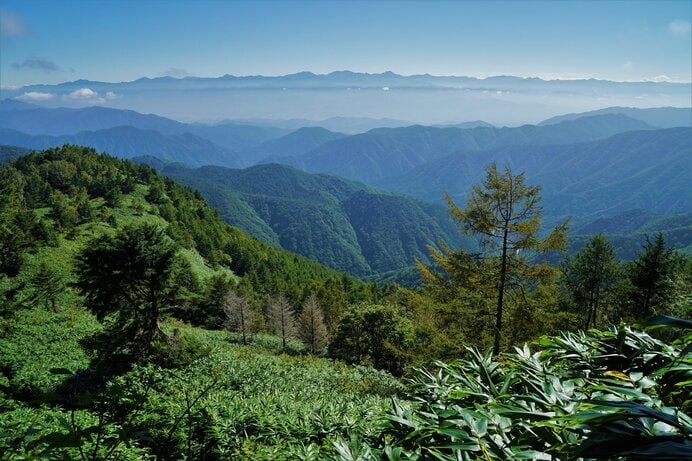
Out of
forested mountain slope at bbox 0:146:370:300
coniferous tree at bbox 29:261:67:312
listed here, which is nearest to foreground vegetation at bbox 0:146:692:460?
coniferous tree at bbox 29:261:67:312

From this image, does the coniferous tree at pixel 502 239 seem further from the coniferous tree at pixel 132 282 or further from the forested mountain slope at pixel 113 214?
the forested mountain slope at pixel 113 214

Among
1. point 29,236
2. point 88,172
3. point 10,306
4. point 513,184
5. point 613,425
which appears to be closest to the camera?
point 613,425

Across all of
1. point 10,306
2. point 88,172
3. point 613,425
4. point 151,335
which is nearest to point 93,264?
point 151,335

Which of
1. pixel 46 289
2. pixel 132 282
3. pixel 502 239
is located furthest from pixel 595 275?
pixel 46 289

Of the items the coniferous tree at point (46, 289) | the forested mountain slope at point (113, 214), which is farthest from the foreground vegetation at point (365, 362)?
the forested mountain slope at point (113, 214)

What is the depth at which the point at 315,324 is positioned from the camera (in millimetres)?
43250

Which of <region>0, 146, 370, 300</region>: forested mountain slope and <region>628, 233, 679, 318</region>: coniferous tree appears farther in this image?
<region>0, 146, 370, 300</region>: forested mountain slope

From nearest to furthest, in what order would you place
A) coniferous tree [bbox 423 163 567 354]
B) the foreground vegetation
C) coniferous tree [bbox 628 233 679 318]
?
the foreground vegetation → coniferous tree [bbox 423 163 567 354] → coniferous tree [bbox 628 233 679 318]

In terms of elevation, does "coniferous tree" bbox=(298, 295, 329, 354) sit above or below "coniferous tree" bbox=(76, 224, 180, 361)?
below

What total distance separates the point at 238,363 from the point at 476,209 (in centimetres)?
1313

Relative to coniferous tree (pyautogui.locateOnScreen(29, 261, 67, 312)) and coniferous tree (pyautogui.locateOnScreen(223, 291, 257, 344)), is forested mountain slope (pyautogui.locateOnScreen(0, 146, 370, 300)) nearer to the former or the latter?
coniferous tree (pyautogui.locateOnScreen(29, 261, 67, 312))

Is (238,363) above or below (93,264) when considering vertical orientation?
below

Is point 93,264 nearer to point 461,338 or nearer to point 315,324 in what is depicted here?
point 461,338

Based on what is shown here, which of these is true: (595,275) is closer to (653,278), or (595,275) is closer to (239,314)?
(653,278)
